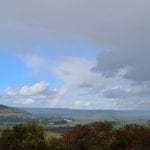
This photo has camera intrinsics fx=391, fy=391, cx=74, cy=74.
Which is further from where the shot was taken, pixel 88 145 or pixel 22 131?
pixel 22 131

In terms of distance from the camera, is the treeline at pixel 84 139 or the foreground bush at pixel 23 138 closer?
the treeline at pixel 84 139

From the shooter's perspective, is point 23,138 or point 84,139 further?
point 23,138

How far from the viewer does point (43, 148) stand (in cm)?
6381

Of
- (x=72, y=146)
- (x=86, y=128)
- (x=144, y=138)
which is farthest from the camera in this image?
(x=86, y=128)

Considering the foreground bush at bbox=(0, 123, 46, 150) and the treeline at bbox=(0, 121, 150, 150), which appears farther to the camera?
the foreground bush at bbox=(0, 123, 46, 150)

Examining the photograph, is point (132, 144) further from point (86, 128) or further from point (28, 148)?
point (28, 148)

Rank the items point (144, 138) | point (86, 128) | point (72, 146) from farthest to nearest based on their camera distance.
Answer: point (86, 128) → point (72, 146) → point (144, 138)

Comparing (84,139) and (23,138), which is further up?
(84,139)

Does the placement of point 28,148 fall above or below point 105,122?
below

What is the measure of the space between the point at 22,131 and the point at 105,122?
15250 mm

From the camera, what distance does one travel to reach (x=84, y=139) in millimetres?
64625

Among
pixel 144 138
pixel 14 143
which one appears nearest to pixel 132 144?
pixel 144 138

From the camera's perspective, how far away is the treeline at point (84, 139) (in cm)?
5945

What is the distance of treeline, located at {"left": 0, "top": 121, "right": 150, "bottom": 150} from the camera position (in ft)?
195
